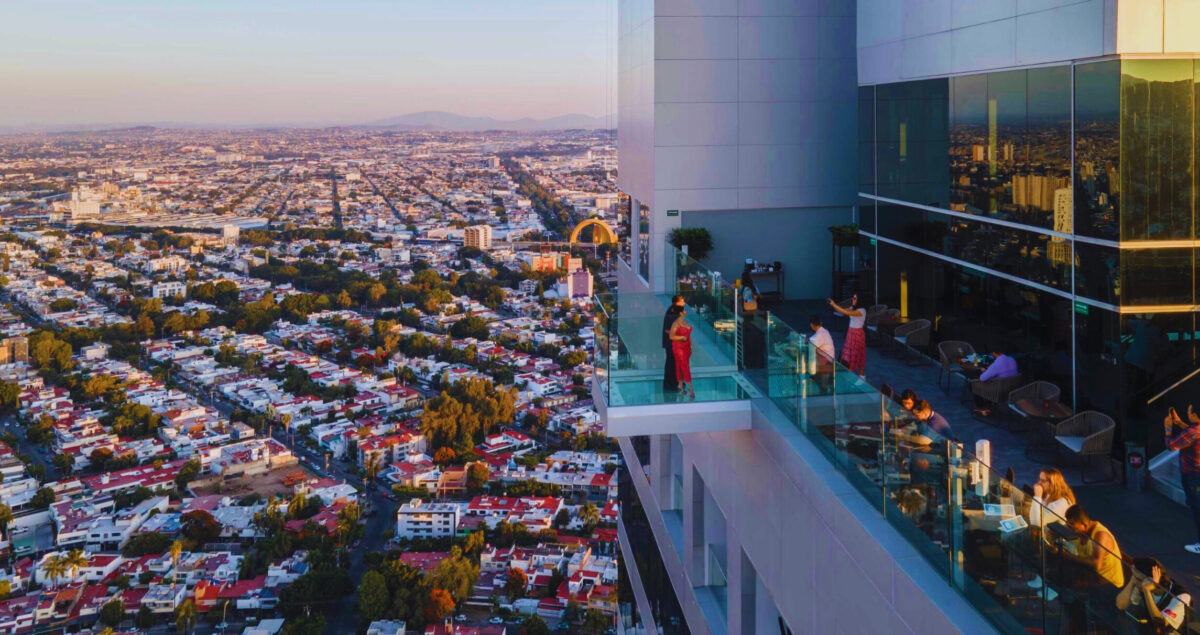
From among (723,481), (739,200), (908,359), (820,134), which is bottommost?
(723,481)

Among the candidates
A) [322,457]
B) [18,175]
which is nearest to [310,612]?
[322,457]

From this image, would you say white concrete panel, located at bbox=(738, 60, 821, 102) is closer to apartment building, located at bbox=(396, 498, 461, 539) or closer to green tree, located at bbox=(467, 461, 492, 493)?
apartment building, located at bbox=(396, 498, 461, 539)

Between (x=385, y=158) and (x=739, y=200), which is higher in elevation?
(x=385, y=158)

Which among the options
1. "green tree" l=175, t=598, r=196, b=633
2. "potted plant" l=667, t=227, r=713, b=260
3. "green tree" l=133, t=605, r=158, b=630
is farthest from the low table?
"green tree" l=133, t=605, r=158, b=630

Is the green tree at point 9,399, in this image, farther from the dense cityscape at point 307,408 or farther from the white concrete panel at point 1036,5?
the white concrete panel at point 1036,5

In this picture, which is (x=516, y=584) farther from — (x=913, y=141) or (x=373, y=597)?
(x=913, y=141)

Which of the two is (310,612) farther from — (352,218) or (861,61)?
(352,218)
